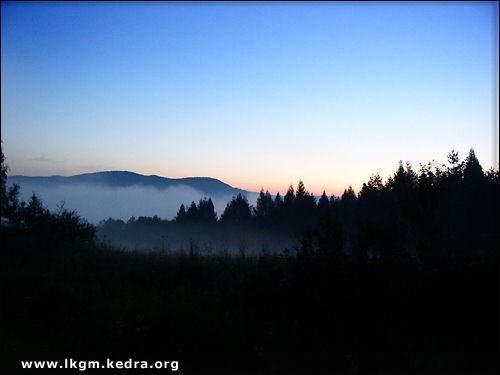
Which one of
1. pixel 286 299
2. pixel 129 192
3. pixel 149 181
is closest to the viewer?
pixel 286 299

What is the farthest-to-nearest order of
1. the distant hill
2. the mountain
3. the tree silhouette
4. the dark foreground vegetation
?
the distant hill < the mountain < the tree silhouette < the dark foreground vegetation

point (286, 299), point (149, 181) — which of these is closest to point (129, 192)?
point (149, 181)

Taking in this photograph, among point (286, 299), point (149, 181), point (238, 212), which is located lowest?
point (286, 299)

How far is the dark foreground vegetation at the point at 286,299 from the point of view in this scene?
18.5 ft

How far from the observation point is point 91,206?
431ft

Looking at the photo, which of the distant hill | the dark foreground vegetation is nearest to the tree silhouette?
the dark foreground vegetation

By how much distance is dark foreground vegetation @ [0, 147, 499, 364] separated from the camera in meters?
5.64

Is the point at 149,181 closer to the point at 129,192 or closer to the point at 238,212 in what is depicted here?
the point at 129,192

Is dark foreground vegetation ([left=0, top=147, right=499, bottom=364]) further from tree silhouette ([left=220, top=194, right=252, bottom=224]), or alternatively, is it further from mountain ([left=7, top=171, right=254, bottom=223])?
mountain ([left=7, top=171, right=254, bottom=223])

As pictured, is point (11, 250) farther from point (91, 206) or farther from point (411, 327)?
point (91, 206)

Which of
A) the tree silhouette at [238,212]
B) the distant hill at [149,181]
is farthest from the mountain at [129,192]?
the tree silhouette at [238,212]

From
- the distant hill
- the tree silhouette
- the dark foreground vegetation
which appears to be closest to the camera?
the dark foreground vegetation

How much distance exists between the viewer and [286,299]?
6625 mm

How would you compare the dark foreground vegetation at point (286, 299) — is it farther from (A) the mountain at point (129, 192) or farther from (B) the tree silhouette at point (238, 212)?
(A) the mountain at point (129, 192)
